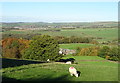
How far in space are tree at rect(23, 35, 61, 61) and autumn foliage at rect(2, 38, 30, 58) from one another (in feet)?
33.9

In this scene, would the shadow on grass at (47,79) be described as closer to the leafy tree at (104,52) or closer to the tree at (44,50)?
the tree at (44,50)

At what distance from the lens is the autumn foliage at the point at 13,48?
57.3 m

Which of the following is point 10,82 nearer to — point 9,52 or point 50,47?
point 50,47

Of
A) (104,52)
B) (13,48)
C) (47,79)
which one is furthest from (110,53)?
(47,79)

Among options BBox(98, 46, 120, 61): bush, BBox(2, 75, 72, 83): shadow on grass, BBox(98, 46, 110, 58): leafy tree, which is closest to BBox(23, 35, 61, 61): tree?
BBox(98, 46, 120, 61): bush

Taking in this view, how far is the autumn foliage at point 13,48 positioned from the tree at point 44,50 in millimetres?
10339

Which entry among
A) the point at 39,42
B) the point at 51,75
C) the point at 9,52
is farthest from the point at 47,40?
the point at 51,75

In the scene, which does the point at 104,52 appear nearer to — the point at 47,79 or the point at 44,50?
the point at 44,50

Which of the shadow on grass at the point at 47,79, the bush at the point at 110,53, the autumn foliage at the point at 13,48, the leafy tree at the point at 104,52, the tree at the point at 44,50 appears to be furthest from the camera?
the leafy tree at the point at 104,52

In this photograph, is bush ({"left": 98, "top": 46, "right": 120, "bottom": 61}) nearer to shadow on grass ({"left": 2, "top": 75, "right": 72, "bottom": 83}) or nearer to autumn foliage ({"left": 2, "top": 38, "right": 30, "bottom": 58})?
autumn foliage ({"left": 2, "top": 38, "right": 30, "bottom": 58})

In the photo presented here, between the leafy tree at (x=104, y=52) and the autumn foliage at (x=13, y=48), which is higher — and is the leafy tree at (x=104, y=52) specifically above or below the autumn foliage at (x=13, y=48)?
below

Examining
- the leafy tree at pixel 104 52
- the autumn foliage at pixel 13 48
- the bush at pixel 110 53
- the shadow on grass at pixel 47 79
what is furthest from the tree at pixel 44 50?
the shadow on grass at pixel 47 79

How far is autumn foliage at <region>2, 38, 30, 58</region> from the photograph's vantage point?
5734 centimetres

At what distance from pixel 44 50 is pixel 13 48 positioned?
15754 millimetres
